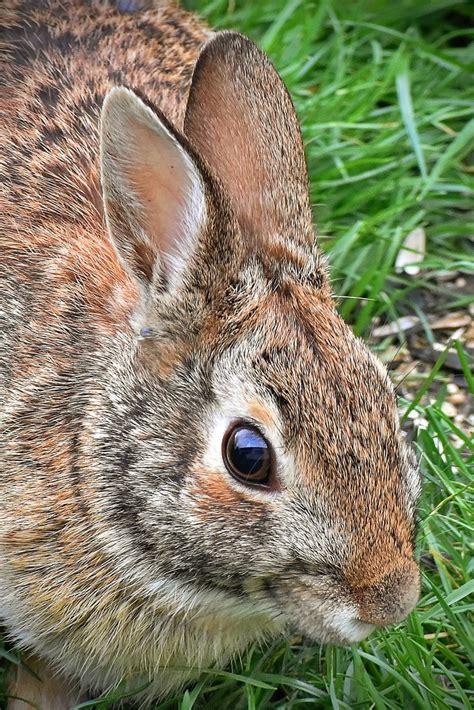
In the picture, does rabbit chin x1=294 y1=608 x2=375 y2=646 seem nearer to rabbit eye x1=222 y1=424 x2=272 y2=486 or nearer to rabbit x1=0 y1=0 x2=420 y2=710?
rabbit x1=0 y1=0 x2=420 y2=710

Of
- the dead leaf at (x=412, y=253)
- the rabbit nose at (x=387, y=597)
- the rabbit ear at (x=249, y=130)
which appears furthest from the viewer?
the dead leaf at (x=412, y=253)

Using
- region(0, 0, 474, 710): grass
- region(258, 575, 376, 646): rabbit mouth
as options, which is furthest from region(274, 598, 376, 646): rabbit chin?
region(0, 0, 474, 710): grass

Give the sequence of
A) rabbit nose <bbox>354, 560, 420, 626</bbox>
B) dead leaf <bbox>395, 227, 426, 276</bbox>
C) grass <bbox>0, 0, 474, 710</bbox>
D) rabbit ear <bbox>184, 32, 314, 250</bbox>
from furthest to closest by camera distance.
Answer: dead leaf <bbox>395, 227, 426, 276</bbox>
grass <bbox>0, 0, 474, 710</bbox>
rabbit ear <bbox>184, 32, 314, 250</bbox>
rabbit nose <bbox>354, 560, 420, 626</bbox>

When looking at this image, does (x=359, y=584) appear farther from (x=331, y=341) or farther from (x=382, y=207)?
(x=382, y=207)

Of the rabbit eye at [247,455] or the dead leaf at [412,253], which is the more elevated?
the dead leaf at [412,253]

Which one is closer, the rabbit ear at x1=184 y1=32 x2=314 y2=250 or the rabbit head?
the rabbit head

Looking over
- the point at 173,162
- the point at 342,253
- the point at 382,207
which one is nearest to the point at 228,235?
the point at 173,162

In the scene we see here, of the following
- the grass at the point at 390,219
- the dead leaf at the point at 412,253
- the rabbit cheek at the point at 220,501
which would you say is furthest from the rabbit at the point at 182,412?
the dead leaf at the point at 412,253

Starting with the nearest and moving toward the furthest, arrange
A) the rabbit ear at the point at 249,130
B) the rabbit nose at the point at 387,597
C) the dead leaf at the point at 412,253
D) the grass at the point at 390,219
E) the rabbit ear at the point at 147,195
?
the rabbit nose at the point at 387,597 < the rabbit ear at the point at 147,195 < the rabbit ear at the point at 249,130 < the grass at the point at 390,219 < the dead leaf at the point at 412,253

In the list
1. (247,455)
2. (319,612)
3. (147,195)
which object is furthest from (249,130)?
(319,612)

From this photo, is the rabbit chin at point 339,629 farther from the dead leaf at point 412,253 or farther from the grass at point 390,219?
the dead leaf at point 412,253
